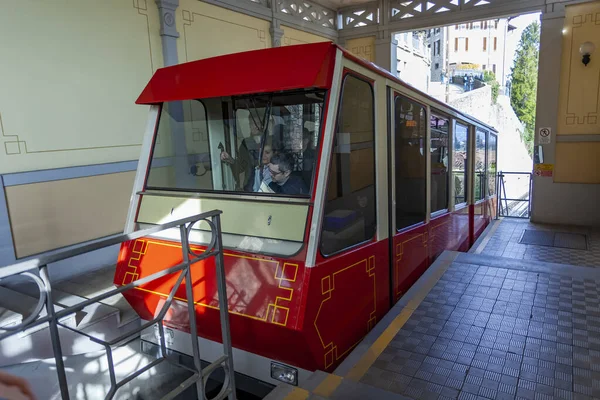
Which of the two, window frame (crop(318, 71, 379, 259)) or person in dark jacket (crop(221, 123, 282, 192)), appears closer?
window frame (crop(318, 71, 379, 259))

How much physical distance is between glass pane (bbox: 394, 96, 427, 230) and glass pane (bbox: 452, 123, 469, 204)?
144 cm

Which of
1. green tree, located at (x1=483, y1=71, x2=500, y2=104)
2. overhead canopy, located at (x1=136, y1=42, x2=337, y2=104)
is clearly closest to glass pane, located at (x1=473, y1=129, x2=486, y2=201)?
overhead canopy, located at (x1=136, y1=42, x2=337, y2=104)

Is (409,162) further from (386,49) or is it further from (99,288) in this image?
(386,49)

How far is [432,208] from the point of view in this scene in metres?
4.12

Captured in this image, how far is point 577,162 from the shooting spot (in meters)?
7.44

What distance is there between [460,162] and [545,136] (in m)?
3.33

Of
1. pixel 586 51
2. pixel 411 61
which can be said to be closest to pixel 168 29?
pixel 586 51

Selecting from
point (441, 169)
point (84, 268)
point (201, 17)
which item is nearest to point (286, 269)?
point (441, 169)

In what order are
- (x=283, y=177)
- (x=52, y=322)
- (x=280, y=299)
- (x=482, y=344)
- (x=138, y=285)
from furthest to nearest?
(x=482, y=344) < (x=283, y=177) < (x=280, y=299) < (x=138, y=285) < (x=52, y=322)

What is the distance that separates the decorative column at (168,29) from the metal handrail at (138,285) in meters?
4.61

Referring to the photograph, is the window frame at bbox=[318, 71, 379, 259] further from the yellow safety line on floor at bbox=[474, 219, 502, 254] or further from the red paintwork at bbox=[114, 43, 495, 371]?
the yellow safety line on floor at bbox=[474, 219, 502, 254]

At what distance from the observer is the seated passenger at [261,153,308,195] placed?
2436 mm

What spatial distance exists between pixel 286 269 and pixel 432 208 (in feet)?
7.84

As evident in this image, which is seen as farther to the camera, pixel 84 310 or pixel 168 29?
pixel 168 29
